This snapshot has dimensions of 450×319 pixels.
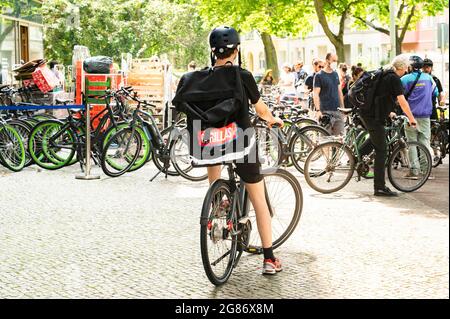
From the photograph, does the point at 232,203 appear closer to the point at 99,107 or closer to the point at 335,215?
the point at 335,215

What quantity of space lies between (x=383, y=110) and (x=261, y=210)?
527cm

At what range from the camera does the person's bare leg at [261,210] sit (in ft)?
22.4

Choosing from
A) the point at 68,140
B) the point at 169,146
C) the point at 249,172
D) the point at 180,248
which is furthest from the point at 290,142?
the point at 249,172

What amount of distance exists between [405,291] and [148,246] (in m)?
2.74

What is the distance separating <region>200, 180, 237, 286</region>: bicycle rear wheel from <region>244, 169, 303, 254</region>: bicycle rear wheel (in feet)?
1.37

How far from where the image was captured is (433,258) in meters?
7.62

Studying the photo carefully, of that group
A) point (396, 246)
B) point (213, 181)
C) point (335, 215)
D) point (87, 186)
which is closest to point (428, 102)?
point (335, 215)

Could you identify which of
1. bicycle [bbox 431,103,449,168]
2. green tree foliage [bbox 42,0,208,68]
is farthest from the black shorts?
Result: green tree foliage [bbox 42,0,208,68]

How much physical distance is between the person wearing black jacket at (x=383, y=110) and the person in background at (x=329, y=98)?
10.8ft

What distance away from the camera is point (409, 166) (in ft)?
40.4

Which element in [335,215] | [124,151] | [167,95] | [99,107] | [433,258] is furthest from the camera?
[167,95]

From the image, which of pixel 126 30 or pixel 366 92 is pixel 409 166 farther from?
pixel 126 30

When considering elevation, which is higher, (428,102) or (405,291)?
(428,102)

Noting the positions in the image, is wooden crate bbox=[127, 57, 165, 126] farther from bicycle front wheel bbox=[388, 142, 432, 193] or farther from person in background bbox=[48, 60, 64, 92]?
bicycle front wheel bbox=[388, 142, 432, 193]
